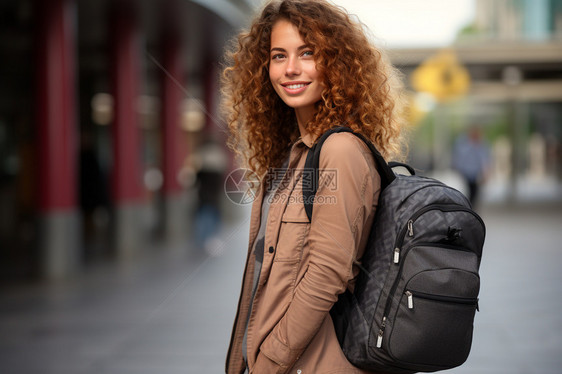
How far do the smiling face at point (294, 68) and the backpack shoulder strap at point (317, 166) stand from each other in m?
0.20

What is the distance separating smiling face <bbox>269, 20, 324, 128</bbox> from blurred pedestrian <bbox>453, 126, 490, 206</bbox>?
406 inches

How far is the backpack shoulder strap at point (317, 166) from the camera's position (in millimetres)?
1578

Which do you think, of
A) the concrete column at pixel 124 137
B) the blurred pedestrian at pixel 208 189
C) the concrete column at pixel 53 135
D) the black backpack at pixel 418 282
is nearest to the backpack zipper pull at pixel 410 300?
the black backpack at pixel 418 282

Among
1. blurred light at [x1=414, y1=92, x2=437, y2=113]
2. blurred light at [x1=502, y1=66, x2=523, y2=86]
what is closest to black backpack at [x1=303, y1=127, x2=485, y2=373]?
blurred light at [x1=414, y1=92, x2=437, y2=113]

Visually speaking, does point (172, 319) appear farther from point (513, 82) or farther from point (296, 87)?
point (513, 82)

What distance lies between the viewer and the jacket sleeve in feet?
4.99

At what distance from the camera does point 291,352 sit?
1564 mm

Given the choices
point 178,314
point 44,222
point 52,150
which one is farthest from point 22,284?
point 178,314

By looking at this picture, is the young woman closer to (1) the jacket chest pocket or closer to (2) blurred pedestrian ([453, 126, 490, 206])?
(1) the jacket chest pocket

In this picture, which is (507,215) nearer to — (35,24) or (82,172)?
(82,172)

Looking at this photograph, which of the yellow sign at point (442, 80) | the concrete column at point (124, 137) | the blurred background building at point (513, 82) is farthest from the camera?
the blurred background building at point (513, 82)

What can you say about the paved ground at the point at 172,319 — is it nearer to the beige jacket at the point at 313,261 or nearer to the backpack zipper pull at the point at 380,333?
the beige jacket at the point at 313,261

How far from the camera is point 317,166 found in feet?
5.16
